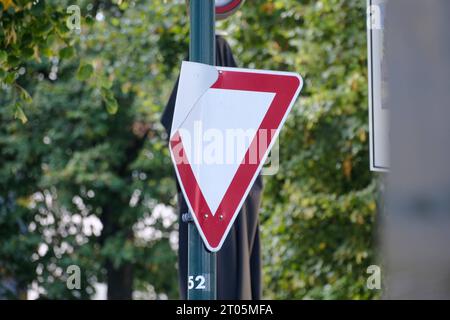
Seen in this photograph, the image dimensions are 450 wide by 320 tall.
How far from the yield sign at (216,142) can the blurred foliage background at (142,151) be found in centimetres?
283

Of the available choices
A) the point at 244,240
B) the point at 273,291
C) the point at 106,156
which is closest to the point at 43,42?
the point at 244,240

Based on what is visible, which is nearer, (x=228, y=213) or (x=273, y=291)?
(x=228, y=213)

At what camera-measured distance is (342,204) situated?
467 inches

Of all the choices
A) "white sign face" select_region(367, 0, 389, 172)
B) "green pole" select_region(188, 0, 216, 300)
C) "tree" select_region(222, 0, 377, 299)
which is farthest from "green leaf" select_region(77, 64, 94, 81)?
"tree" select_region(222, 0, 377, 299)

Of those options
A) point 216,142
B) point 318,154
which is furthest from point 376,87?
point 318,154

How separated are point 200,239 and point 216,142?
1.13 ft

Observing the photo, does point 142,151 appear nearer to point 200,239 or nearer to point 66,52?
point 66,52

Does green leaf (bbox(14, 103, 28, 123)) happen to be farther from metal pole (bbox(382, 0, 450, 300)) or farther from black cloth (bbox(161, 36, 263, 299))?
metal pole (bbox(382, 0, 450, 300))

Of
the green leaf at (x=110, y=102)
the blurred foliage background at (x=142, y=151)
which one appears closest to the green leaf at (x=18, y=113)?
the blurred foliage background at (x=142, y=151)

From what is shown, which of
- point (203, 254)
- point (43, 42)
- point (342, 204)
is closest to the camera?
point (203, 254)

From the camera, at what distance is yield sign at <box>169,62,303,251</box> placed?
3.34 m

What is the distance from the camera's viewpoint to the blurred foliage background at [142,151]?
38.5 ft
